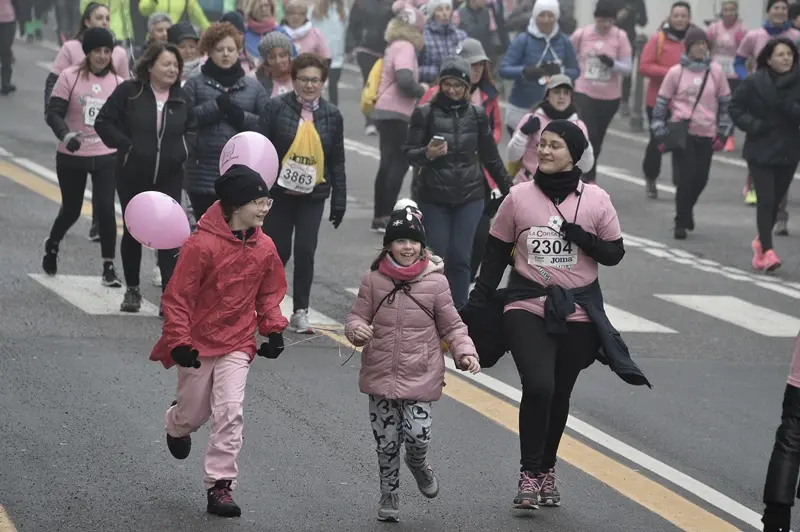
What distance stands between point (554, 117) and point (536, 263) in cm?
436

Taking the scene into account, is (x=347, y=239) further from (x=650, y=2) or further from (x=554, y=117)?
(x=650, y=2)

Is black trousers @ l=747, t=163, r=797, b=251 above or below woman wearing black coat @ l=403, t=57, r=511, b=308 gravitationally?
below

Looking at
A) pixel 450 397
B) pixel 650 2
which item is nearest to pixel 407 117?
pixel 450 397

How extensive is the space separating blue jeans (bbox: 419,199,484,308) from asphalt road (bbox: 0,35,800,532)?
0.77 m

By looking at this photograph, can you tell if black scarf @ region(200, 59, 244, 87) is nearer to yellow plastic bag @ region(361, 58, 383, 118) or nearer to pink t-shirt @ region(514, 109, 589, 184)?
pink t-shirt @ region(514, 109, 589, 184)

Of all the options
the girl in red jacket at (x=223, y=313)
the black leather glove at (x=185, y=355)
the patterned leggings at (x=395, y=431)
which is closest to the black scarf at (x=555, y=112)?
the girl in red jacket at (x=223, y=313)

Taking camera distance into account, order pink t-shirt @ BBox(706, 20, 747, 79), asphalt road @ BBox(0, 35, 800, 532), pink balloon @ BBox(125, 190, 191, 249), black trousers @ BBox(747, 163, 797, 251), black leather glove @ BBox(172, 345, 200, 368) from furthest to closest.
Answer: pink t-shirt @ BBox(706, 20, 747, 79)
black trousers @ BBox(747, 163, 797, 251)
pink balloon @ BBox(125, 190, 191, 249)
asphalt road @ BBox(0, 35, 800, 532)
black leather glove @ BBox(172, 345, 200, 368)

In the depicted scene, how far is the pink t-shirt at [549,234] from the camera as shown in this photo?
8258 mm

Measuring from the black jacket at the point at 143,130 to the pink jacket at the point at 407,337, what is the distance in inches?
157

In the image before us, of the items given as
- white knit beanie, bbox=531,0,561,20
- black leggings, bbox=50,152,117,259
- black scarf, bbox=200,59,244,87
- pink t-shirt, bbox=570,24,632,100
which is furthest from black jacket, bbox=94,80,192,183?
pink t-shirt, bbox=570,24,632,100

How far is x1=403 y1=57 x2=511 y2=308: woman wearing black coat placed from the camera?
11.8m

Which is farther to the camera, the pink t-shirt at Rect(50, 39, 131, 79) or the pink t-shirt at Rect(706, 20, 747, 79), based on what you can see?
the pink t-shirt at Rect(706, 20, 747, 79)

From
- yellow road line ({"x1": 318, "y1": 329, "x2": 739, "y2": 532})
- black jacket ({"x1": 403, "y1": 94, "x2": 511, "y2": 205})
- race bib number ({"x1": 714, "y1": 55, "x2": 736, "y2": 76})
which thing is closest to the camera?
yellow road line ({"x1": 318, "y1": 329, "x2": 739, "y2": 532})

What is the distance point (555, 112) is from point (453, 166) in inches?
38.4
